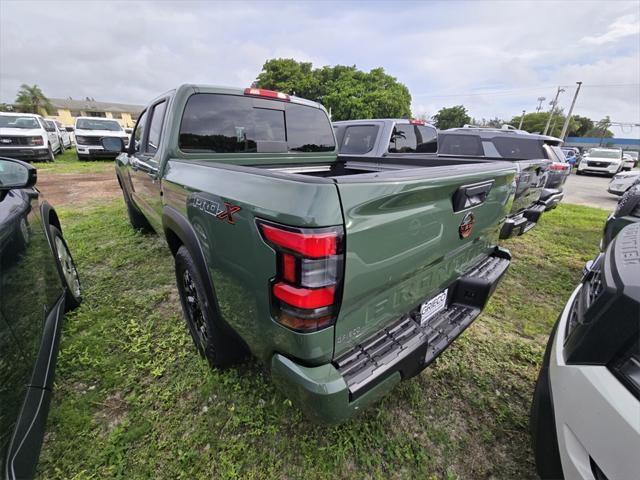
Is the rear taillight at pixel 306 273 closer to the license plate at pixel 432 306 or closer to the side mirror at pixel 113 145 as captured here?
the license plate at pixel 432 306

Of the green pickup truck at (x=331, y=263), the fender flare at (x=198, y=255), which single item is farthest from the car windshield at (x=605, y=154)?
the fender flare at (x=198, y=255)

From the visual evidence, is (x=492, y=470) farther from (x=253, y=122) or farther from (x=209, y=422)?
(x=253, y=122)

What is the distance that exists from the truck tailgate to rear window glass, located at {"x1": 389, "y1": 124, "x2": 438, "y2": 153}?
13.3ft

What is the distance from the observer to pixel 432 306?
6.12 ft

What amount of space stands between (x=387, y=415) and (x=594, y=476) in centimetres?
110

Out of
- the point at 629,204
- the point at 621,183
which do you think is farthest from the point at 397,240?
the point at 621,183

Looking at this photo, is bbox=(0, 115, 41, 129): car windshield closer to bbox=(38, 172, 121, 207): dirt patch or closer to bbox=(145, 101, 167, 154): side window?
bbox=(38, 172, 121, 207): dirt patch

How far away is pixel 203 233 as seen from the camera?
5.78 ft

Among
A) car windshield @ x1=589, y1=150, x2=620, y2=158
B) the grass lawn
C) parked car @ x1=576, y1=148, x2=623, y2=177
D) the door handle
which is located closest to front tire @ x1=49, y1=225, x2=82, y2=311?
the grass lawn

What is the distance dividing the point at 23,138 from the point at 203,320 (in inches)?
554

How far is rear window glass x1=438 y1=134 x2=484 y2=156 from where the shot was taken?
7.54m

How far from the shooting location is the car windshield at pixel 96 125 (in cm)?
1348

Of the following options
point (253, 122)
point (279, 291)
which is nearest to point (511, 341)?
point (279, 291)

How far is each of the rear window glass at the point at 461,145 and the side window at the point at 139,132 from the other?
7245 mm
